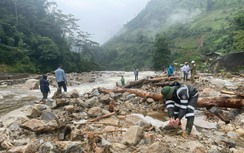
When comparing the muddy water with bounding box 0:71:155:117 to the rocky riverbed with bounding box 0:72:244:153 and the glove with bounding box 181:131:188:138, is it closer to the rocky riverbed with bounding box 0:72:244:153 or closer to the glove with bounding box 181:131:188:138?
the rocky riverbed with bounding box 0:72:244:153

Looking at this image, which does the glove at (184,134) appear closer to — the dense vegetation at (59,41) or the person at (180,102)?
the person at (180,102)

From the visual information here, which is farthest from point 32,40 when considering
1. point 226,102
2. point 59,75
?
point 226,102

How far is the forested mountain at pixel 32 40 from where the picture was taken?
41.8 m

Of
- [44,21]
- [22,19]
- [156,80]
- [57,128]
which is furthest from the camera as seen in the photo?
[44,21]

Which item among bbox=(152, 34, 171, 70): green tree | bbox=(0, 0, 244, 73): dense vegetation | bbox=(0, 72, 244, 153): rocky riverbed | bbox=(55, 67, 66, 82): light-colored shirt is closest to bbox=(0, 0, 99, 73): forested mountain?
bbox=(0, 0, 244, 73): dense vegetation

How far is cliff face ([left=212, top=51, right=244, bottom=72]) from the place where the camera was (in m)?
26.5

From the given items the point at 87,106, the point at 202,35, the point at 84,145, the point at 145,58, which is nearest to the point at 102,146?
the point at 84,145

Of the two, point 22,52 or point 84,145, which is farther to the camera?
point 22,52

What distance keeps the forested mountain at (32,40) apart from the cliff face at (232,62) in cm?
2940

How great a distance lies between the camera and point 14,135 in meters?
6.07

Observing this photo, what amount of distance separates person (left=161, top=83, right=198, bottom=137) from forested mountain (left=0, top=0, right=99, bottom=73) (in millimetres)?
36571

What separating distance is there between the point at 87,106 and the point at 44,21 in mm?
52261

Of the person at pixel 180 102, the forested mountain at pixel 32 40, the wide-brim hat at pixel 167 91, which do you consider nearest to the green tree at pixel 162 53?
the forested mountain at pixel 32 40

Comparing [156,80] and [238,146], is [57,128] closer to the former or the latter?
[238,146]
